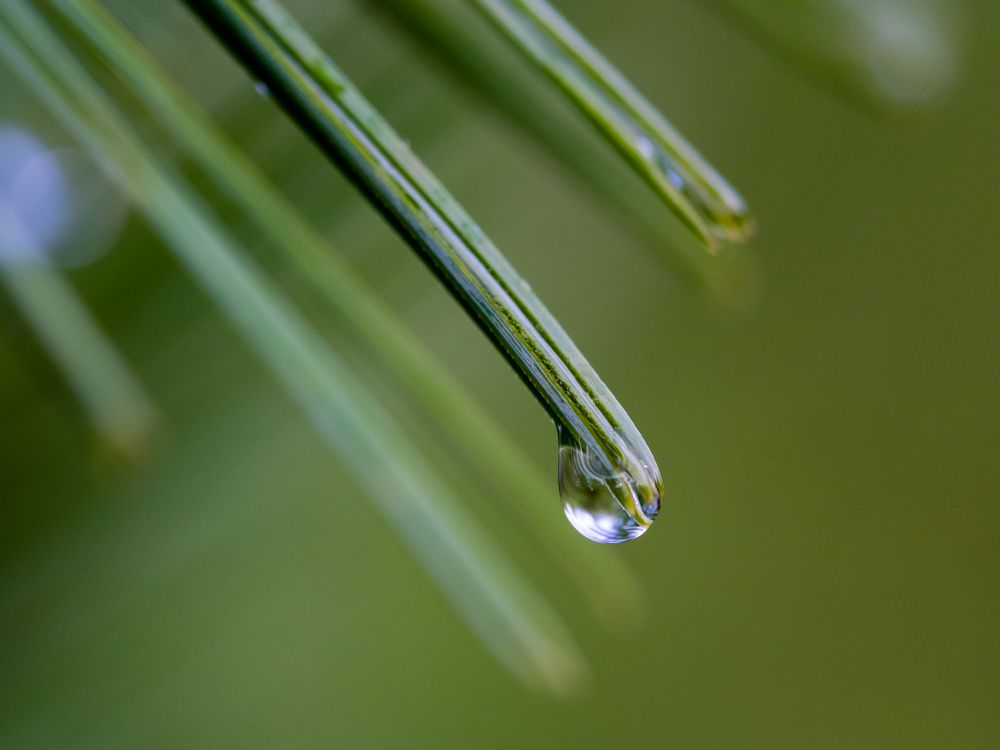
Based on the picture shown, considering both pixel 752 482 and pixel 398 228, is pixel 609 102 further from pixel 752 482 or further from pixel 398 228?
pixel 752 482

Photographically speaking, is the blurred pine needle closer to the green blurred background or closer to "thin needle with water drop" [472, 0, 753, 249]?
"thin needle with water drop" [472, 0, 753, 249]

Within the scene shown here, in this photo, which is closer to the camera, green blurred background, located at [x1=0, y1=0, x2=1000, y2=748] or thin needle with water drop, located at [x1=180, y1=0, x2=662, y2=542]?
thin needle with water drop, located at [x1=180, y1=0, x2=662, y2=542]

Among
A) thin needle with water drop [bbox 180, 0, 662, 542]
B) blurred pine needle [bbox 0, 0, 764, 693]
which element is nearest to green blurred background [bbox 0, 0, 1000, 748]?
blurred pine needle [bbox 0, 0, 764, 693]

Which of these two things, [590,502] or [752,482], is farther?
[752,482]

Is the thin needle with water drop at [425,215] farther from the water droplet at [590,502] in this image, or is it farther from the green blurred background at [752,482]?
the green blurred background at [752,482]

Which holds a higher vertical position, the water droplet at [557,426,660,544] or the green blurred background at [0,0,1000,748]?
the green blurred background at [0,0,1000,748]

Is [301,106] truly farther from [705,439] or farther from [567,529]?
[705,439]

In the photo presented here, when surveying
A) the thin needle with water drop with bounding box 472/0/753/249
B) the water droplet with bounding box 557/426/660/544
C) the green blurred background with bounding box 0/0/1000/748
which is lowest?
the water droplet with bounding box 557/426/660/544

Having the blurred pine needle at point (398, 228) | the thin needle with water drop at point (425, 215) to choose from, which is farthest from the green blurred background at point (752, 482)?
the thin needle with water drop at point (425, 215)

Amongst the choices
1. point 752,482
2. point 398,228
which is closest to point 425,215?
point 398,228
